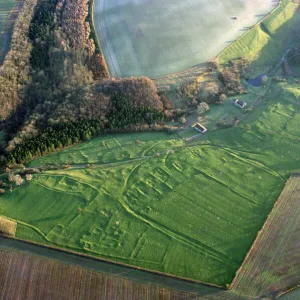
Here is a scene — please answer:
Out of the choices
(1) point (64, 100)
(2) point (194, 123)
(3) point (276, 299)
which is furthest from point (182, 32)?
(3) point (276, 299)

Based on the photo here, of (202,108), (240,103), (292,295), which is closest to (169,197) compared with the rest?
(292,295)

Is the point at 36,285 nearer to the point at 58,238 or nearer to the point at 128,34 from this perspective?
the point at 58,238

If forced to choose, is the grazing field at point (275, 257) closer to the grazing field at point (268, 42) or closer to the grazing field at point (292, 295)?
the grazing field at point (292, 295)

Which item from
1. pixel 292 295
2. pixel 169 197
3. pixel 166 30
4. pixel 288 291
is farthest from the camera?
pixel 166 30

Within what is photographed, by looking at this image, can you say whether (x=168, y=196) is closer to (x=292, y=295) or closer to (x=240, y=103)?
(x=292, y=295)

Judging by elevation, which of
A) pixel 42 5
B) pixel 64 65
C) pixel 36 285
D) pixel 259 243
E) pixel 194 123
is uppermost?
pixel 42 5

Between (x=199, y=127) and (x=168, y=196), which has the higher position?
(x=199, y=127)

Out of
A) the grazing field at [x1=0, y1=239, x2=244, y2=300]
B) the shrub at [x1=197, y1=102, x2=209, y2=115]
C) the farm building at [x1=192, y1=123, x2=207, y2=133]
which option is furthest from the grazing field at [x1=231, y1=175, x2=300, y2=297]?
the shrub at [x1=197, y1=102, x2=209, y2=115]
